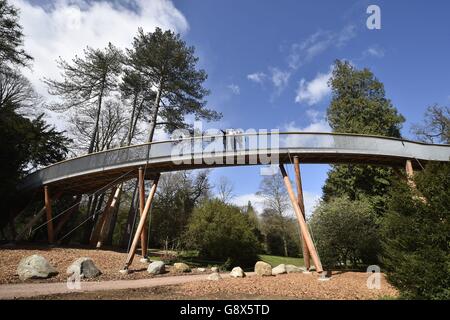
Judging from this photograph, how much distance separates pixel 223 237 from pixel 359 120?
49.3 ft

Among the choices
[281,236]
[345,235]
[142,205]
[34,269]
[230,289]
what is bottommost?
[281,236]

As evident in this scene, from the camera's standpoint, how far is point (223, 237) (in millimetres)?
20453

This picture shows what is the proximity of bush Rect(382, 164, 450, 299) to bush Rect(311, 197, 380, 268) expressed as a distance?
10.7 metres

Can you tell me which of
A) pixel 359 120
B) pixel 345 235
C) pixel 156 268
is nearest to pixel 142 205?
pixel 156 268

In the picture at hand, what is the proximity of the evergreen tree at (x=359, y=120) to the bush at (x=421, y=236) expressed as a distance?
14.6m

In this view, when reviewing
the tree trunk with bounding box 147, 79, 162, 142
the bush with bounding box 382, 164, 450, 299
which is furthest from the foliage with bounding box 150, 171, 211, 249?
the bush with bounding box 382, 164, 450, 299

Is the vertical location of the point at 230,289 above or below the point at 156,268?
above

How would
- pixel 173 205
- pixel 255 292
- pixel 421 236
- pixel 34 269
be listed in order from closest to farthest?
1. pixel 421 236
2. pixel 255 292
3. pixel 34 269
4. pixel 173 205

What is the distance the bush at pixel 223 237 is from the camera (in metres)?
20.3

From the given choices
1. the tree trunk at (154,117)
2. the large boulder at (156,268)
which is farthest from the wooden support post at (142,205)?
the tree trunk at (154,117)

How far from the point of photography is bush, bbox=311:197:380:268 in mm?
18250

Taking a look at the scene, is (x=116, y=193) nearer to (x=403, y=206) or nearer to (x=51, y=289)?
(x=51, y=289)

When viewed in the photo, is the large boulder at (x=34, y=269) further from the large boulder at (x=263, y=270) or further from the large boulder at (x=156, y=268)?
the large boulder at (x=263, y=270)

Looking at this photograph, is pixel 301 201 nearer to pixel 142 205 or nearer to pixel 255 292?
pixel 255 292
